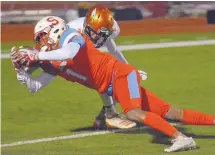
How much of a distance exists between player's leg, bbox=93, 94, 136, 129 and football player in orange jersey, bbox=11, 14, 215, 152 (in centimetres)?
94

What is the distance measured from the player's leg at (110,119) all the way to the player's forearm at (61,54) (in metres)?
1.64

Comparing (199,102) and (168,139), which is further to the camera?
(199,102)

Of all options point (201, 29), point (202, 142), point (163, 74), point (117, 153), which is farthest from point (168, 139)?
point (201, 29)

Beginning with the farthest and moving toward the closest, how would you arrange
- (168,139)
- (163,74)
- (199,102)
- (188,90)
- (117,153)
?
1. (163,74)
2. (188,90)
3. (199,102)
4. (168,139)
5. (117,153)

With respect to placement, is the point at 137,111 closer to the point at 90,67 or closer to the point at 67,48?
the point at 90,67

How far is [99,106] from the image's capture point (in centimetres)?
1058

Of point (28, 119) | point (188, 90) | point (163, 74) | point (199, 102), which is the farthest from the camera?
point (163, 74)

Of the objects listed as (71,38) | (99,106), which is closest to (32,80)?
(71,38)

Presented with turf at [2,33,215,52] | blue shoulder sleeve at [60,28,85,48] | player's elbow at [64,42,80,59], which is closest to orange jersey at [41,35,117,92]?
blue shoulder sleeve at [60,28,85,48]

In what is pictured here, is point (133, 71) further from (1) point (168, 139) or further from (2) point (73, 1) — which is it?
(2) point (73, 1)

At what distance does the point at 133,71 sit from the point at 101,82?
37 centimetres

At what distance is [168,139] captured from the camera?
25.9 feet

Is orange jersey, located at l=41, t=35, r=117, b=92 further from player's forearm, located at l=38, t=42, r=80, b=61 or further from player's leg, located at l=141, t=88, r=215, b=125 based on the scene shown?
player's leg, located at l=141, t=88, r=215, b=125

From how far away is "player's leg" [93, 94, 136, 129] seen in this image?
339 inches
